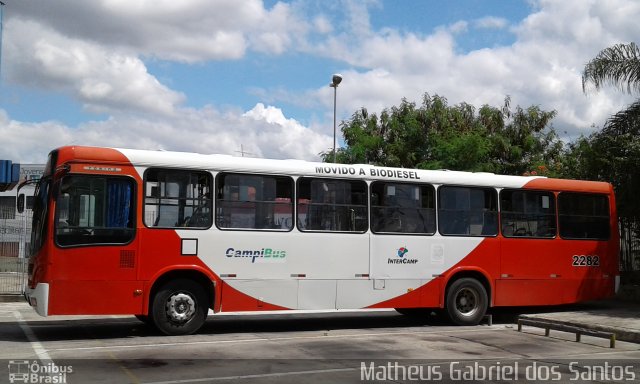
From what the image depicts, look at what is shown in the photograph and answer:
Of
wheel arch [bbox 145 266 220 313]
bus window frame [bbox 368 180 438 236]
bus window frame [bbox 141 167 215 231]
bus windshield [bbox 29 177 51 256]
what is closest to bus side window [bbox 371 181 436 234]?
bus window frame [bbox 368 180 438 236]

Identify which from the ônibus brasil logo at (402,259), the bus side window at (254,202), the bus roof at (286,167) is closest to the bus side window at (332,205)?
the bus roof at (286,167)

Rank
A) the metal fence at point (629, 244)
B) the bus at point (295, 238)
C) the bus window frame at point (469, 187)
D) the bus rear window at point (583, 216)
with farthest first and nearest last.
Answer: the metal fence at point (629, 244), the bus rear window at point (583, 216), the bus window frame at point (469, 187), the bus at point (295, 238)

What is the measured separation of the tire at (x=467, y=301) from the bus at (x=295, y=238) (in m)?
0.03

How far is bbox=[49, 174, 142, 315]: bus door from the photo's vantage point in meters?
10.9

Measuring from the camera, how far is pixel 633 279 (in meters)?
18.3

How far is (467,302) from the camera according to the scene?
1458 cm

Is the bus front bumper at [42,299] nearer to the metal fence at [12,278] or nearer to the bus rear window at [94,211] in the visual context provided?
the bus rear window at [94,211]

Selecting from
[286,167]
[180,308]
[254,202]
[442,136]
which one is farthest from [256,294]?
[442,136]

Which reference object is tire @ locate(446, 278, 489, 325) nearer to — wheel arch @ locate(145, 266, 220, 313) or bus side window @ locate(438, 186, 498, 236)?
bus side window @ locate(438, 186, 498, 236)

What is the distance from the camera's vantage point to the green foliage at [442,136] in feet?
96.1

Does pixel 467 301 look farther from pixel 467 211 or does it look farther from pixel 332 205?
pixel 332 205

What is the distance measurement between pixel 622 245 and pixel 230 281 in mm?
12139

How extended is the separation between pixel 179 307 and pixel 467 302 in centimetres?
645

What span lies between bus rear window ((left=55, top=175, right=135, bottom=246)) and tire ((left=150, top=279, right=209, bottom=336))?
120cm
